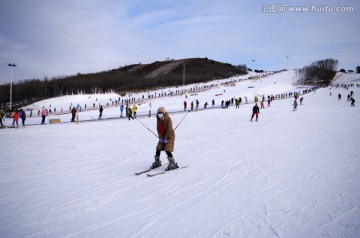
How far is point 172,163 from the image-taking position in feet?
19.5

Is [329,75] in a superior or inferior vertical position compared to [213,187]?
superior

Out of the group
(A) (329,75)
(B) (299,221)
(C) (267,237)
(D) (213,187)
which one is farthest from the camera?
(A) (329,75)

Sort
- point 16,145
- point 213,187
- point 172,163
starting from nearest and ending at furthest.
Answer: point 213,187 → point 172,163 → point 16,145

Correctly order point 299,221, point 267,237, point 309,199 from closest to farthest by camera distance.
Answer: point 267,237
point 299,221
point 309,199

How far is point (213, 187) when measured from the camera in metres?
4.75

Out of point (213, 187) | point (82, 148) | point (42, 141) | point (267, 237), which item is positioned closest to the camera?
point (267, 237)

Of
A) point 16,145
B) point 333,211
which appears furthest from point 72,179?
point 16,145

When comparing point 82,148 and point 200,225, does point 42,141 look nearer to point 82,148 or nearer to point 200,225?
point 82,148

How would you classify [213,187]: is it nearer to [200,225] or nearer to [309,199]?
[200,225]

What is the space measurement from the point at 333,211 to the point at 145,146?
7.00 meters

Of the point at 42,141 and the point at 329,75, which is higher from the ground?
the point at 329,75

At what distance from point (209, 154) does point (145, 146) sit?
2994 millimetres

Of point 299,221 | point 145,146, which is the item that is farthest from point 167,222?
point 145,146

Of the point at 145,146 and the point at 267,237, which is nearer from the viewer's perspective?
the point at 267,237
